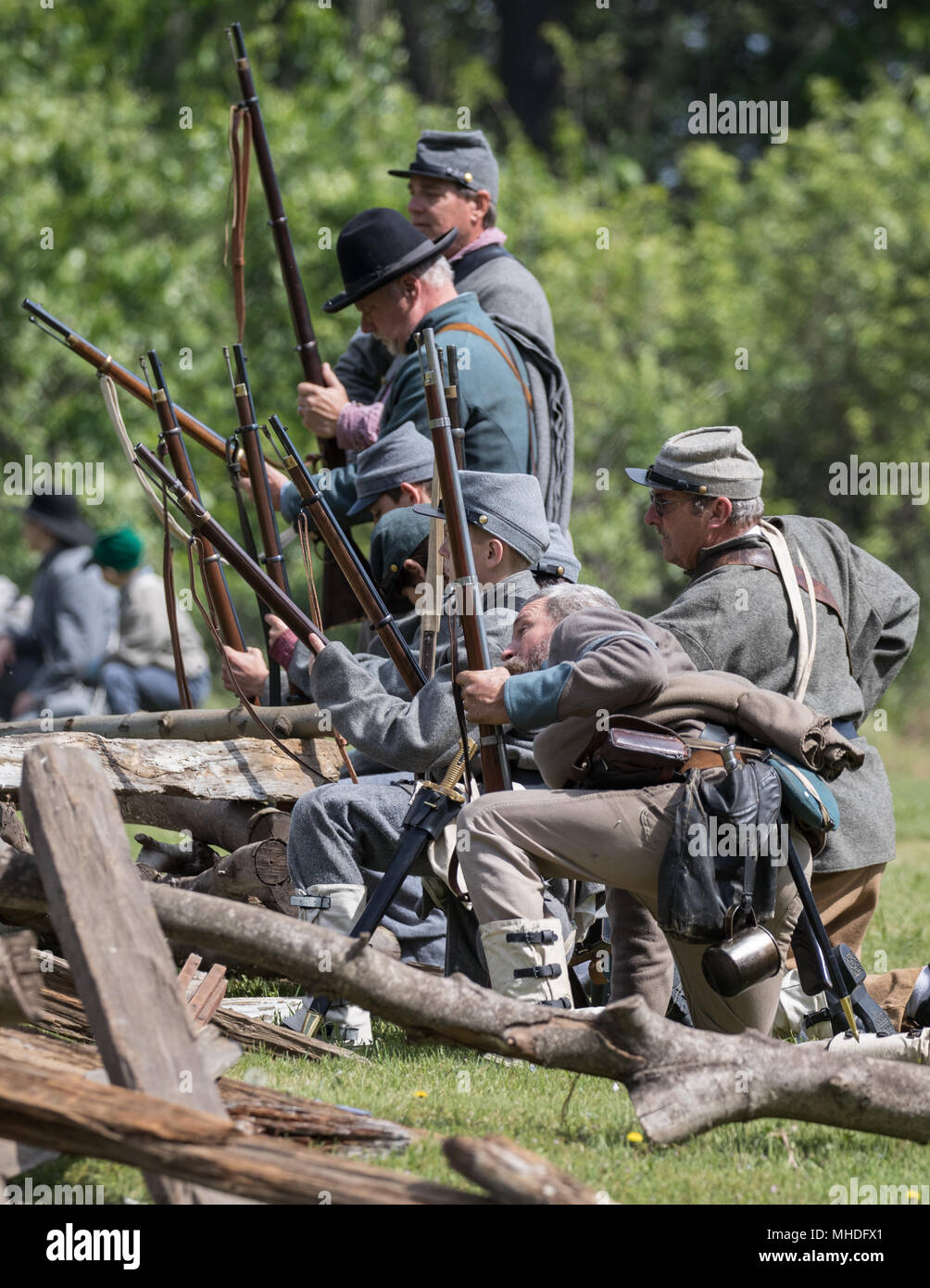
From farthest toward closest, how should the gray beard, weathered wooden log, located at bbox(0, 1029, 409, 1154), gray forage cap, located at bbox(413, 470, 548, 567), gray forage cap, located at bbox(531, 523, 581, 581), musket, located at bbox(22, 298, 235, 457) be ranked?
musket, located at bbox(22, 298, 235, 457) < gray forage cap, located at bbox(531, 523, 581, 581) < gray forage cap, located at bbox(413, 470, 548, 567) < the gray beard < weathered wooden log, located at bbox(0, 1029, 409, 1154)

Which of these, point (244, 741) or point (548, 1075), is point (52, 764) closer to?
point (548, 1075)

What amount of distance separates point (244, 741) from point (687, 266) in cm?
1800

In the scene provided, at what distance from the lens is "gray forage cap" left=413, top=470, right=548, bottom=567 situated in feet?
17.6

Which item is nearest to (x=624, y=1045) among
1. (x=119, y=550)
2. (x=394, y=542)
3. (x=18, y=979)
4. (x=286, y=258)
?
(x=18, y=979)

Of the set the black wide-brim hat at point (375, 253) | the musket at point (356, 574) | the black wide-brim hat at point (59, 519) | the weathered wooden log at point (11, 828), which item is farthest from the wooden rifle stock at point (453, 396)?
the black wide-brim hat at point (59, 519)

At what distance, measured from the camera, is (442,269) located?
6582mm

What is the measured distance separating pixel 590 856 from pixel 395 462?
6.79 ft

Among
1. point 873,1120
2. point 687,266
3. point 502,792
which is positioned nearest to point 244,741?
point 502,792

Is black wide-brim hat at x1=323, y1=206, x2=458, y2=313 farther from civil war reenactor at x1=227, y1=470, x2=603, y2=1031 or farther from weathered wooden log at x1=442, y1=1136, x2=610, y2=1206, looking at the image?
weathered wooden log at x1=442, y1=1136, x2=610, y2=1206

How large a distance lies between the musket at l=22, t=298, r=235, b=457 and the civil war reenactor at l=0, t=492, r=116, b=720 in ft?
12.9

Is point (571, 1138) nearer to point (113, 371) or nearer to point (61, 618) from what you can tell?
point (113, 371)

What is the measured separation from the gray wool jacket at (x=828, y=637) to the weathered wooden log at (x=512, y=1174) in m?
2.39

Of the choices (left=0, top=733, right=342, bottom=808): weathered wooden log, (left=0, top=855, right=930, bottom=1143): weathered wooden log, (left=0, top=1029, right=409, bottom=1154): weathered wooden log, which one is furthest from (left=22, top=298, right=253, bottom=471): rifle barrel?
(left=0, top=1029, right=409, bottom=1154): weathered wooden log

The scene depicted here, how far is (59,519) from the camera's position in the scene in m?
11.3
